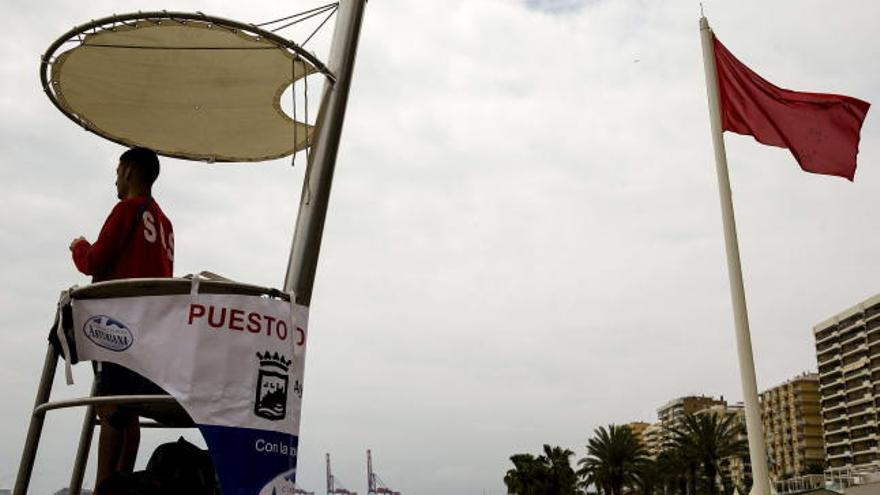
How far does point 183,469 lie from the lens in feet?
10.1

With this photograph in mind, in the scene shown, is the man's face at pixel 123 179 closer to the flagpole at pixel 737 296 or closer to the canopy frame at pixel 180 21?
the canopy frame at pixel 180 21

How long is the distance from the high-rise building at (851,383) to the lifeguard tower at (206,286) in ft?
382

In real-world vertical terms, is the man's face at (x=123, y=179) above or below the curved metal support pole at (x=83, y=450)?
above

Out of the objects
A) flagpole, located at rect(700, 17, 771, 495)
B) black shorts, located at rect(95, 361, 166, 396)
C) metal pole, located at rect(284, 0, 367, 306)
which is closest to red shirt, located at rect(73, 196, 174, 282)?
black shorts, located at rect(95, 361, 166, 396)

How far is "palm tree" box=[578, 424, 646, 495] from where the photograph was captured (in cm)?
9462

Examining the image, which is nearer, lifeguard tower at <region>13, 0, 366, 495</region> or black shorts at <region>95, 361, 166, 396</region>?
lifeguard tower at <region>13, 0, 366, 495</region>

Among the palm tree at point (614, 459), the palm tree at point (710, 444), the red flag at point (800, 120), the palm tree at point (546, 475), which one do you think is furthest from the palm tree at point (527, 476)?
the red flag at point (800, 120)

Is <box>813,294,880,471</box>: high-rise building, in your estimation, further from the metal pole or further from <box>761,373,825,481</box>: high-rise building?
the metal pole

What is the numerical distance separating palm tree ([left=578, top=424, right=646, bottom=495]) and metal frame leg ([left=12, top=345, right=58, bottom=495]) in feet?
316

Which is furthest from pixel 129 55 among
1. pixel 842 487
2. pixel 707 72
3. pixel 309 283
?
pixel 842 487

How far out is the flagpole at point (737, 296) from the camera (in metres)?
8.23

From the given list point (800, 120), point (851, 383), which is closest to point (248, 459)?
point (800, 120)

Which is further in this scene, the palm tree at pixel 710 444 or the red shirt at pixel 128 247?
the palm tree at pixel 710 444

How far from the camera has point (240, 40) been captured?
379cm
